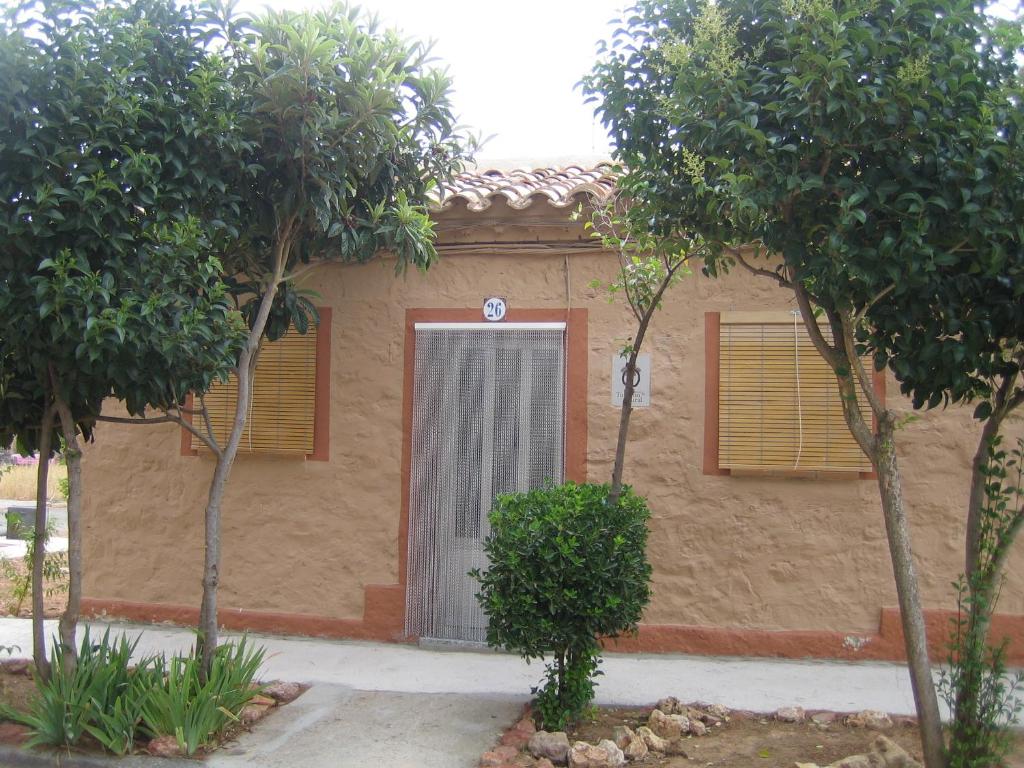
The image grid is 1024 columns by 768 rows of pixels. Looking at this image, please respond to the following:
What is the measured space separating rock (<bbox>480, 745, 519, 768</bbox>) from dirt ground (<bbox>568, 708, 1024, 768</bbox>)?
0.39m

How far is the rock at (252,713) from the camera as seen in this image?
534cm

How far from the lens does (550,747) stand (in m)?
4.79

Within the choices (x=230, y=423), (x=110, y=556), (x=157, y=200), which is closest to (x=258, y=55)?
(x=157, y=200)

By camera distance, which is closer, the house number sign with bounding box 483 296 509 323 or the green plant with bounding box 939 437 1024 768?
the green plant with bounding box 939 437 1024 768

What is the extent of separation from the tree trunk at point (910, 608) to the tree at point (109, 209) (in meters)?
3.54

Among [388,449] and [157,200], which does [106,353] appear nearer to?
[157,200]

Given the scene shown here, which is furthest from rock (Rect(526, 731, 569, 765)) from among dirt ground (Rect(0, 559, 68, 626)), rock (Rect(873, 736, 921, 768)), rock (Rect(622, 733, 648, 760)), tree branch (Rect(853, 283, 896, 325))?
dirt ground (Rect(0, 559, 68, 626))

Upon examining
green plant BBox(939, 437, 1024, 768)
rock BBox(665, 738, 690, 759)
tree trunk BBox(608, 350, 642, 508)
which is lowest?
rock BBox(665, 738, 690, 759)

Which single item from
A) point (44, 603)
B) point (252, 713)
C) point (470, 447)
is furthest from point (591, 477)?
point (44, 603)

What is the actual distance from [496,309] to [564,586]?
277 cm

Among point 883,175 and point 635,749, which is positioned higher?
point 883,175

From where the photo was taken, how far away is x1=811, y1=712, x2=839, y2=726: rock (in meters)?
5.32

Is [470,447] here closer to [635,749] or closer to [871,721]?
[635,749]

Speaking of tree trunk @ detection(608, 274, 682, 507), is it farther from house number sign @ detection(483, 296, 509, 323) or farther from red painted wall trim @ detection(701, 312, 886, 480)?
house number sign @ detection(483, 296, 509, 323)
